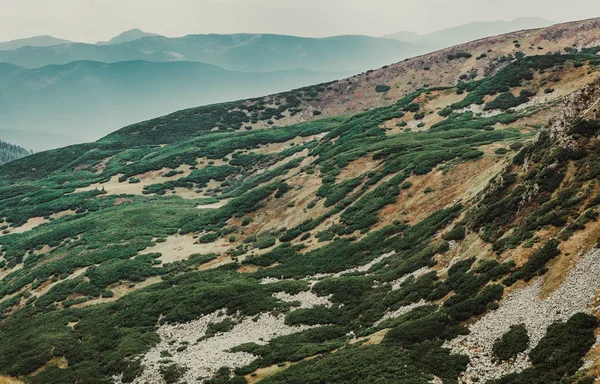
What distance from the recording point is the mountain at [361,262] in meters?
21.7

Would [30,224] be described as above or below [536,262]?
below

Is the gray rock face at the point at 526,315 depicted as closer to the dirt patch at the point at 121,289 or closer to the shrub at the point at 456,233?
the shrub at the point at 456,233

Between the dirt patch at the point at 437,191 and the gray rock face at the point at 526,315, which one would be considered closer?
the gray rock face at the point at 526,315

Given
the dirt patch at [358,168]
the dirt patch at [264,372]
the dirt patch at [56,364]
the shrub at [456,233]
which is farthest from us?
the dirt patch at [358,168]

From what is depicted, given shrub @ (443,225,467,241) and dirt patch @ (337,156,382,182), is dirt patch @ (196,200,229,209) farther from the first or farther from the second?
shrub @ (443,225,467,241)

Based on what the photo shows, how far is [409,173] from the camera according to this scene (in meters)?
50.4

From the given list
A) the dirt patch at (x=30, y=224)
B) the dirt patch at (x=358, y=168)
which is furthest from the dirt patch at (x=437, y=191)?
the dirt patch at (x=30, y=224)

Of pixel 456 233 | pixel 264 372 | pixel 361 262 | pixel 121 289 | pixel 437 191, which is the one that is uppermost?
pixel 437 191

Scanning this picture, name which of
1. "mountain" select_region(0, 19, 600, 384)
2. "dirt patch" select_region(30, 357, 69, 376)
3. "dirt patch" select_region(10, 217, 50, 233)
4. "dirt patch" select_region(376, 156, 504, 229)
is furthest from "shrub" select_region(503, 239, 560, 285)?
"dirt patch" select_region(10, 217, 50, 233)

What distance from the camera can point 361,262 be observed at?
4084cm

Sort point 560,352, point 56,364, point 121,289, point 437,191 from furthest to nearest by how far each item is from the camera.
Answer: point 121,289 < point 437,191 < point 56,364 < point 560,352

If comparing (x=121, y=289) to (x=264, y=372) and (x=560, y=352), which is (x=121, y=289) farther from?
(x=560, y=352)

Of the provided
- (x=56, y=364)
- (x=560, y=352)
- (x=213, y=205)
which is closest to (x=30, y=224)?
(x=213, y=205)

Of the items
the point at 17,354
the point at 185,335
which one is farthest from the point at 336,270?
the point at 17,354
